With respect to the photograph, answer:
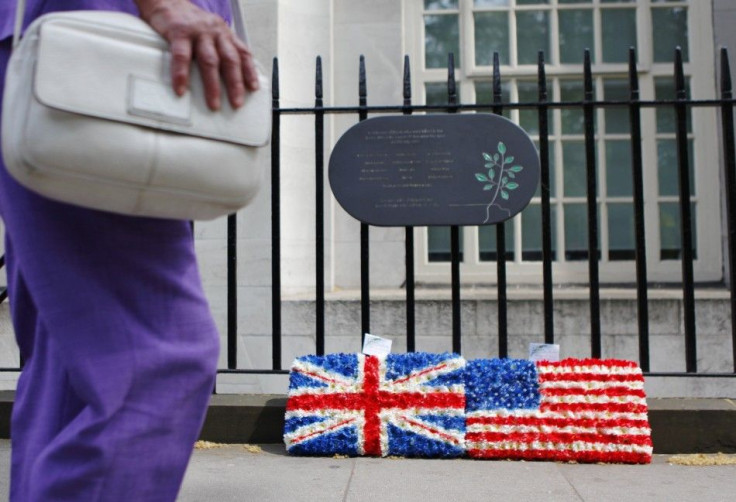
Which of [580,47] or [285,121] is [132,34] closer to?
[285,121]

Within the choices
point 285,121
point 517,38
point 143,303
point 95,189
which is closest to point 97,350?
point 143,303

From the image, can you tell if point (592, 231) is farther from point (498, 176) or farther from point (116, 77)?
point (116, 77)

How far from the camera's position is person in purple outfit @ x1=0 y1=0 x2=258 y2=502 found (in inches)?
45.8

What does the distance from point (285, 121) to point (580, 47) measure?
2959 millimetres

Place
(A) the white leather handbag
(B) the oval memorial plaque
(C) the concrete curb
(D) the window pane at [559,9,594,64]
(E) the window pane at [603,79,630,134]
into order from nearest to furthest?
(A) the white leather handbag → (C) the concrete curb → (B) the oval memorial plaque → (E) the window pane at [603,79,630,134] → (D) the window pane at [559,9,594,64]

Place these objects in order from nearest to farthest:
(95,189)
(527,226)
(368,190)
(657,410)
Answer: (95,189)
(657,410)
(368,190)
(527,226)

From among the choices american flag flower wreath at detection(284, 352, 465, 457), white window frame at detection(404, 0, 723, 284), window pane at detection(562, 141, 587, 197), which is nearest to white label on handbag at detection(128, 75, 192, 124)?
american flag flower wreath at detection(284, 352, 465, 457)

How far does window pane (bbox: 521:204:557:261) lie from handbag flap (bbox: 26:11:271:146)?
544 centimetres

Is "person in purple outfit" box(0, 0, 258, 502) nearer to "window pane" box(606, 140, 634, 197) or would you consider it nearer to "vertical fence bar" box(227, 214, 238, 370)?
"vertical fence bar" box(227, 214, 238, 370)

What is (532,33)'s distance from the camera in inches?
262

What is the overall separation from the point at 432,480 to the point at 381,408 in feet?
1.46

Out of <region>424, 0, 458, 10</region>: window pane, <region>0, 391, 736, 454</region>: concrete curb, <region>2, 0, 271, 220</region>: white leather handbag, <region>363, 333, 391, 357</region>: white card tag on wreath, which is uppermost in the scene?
<region>424, 0, 458, 10</region>: window pane

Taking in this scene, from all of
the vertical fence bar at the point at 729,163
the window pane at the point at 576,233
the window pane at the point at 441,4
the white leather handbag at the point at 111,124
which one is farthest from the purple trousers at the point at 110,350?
the window pane at the point at 441,4

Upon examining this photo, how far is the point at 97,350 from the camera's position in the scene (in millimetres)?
1181
